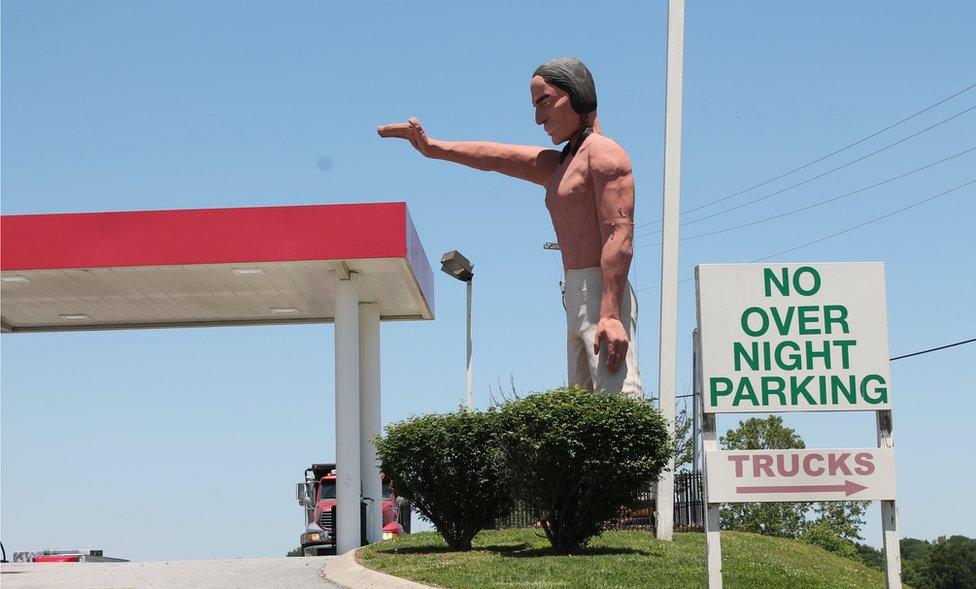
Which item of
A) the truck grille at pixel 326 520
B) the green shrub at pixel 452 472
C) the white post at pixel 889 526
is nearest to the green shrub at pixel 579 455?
the green shrub at pixel 452 472

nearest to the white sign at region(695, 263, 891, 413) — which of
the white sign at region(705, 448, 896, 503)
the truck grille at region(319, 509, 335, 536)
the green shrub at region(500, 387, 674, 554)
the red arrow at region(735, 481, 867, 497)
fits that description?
the white sign at region(705, 448, 896, 503)

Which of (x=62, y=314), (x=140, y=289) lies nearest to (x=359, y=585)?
(x=140, y=289)

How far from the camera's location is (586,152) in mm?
15258

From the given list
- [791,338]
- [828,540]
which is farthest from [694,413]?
[791,338]

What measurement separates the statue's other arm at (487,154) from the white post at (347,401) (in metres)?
4.67

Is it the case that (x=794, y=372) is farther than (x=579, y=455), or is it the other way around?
(x=579, y=455)

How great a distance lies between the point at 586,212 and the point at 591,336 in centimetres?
154

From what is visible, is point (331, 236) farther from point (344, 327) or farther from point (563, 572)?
point (563, 572)

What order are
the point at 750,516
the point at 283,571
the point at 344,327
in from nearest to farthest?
the point at 283,571 < the point at 344,327 < the point at 750,516

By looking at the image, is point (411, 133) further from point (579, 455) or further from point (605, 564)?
point (605, 564)

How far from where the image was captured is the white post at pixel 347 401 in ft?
66.4

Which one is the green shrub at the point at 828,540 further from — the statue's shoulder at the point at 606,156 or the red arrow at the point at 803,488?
the red arrow at the point at 803,488

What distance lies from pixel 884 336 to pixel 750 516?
45437 millimetres

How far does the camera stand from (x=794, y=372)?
9602 mm
